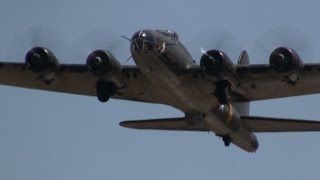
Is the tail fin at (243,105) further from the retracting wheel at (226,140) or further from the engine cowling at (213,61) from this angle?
the engine cowling at (213,61)

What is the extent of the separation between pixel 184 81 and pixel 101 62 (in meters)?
3.85

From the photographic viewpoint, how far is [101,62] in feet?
130

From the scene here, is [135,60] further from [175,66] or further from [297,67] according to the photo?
[297,67]

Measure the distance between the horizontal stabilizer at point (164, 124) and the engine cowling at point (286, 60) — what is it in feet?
20.6

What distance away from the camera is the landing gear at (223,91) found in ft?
128

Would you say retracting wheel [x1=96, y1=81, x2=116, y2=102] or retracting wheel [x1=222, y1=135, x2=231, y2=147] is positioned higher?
retracting wheel [x1=96, y1=81, x2=116, y2=102]

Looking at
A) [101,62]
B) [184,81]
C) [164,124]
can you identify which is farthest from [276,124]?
[101,62]

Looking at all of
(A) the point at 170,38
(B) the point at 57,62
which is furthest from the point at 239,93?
(B) the point at 57,62

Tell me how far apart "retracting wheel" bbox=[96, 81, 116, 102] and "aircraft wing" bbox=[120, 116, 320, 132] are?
2273mm

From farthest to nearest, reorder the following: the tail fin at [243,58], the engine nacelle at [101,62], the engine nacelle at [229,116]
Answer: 1. the tail fin at [243,58]
2. the engine nacelle at [229,116]
3. the engine nacelle at [101,62]

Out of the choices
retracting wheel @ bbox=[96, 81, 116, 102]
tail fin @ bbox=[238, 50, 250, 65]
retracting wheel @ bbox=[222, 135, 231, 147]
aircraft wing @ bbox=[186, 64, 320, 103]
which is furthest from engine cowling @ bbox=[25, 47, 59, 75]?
tail fin @ bbox=[238, 50, 250, 65]

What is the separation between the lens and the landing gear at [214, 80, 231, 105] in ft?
128

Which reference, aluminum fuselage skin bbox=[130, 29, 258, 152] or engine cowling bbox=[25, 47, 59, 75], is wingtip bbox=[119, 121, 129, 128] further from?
engine cowling bbox=[25, 47, 59, 75]

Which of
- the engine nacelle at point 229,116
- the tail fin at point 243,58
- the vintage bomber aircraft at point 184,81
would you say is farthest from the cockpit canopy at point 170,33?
the tail fin at point 243,58
